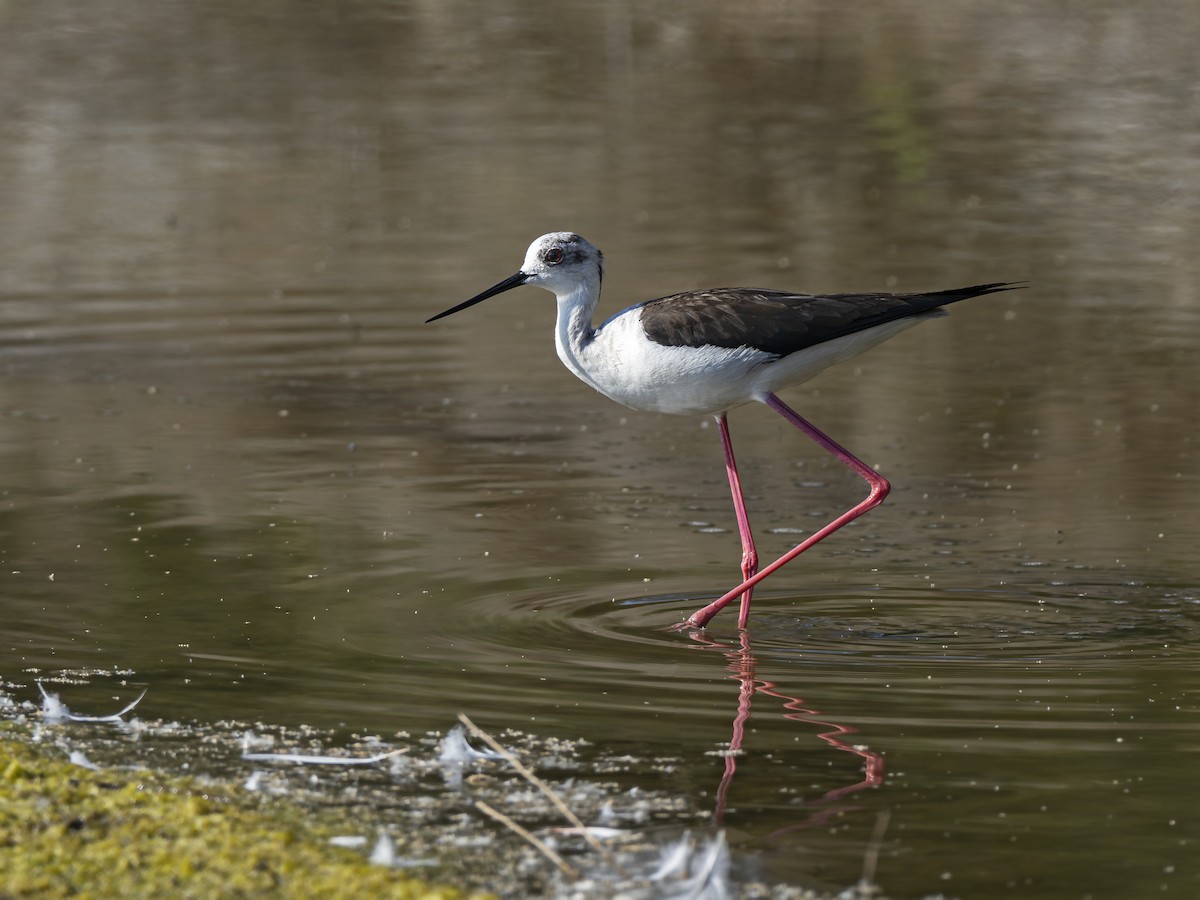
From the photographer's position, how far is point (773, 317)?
298 inches

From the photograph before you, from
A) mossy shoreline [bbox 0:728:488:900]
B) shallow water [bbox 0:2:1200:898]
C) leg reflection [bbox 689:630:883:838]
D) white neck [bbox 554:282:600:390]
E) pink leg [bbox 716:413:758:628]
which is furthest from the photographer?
white neck [bbox 554:282:600:390]

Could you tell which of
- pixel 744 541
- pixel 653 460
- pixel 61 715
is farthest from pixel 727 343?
pixel 653 460

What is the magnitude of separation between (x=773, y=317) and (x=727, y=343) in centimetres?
21

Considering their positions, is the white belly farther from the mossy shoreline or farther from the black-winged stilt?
the mossy shoreline

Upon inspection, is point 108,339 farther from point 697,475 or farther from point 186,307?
point 697,475

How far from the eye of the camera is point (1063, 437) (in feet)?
34.8

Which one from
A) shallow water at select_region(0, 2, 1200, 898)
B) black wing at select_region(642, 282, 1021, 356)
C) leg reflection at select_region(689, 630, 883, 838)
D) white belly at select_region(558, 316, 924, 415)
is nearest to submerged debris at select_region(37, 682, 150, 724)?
shallow water at select_region(0, 2, 1200, 898)

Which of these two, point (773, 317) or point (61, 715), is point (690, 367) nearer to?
point (773, 317)

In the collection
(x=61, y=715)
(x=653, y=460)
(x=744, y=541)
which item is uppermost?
(x=61, y=715)

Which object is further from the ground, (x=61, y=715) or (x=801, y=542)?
(x=61, y=715)

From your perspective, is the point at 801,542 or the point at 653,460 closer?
the point at 801,542

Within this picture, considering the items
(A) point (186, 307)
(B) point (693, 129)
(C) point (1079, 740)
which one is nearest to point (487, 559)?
(C) point (1079, 740)

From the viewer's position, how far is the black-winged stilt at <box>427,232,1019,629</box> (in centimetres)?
749

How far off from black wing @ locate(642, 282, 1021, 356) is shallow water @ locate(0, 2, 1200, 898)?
3.28ft
